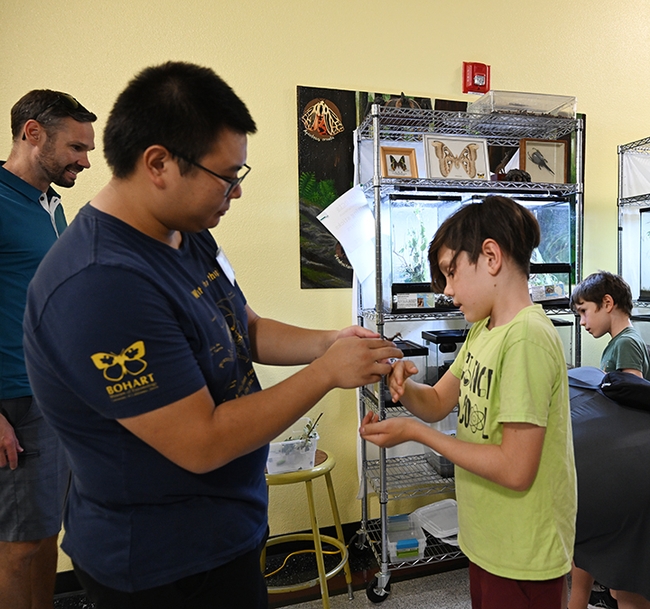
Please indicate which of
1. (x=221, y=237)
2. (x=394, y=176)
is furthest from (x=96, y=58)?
(x=394, y=176)

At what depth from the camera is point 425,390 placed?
4.19 ft

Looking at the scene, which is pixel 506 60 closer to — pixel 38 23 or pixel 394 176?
pixel 394 176

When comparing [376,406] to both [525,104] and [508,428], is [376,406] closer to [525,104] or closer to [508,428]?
[508,428]

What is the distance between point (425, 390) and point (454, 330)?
3.69ft

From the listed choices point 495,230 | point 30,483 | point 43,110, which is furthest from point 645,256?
point 30,483

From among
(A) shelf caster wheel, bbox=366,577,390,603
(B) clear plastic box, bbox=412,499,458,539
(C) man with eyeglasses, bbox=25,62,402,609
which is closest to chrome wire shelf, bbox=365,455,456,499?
(B) clear plastic box, bbox=412,499,458,539

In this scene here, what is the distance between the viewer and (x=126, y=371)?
26.7 inches

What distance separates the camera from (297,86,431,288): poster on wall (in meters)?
2.21

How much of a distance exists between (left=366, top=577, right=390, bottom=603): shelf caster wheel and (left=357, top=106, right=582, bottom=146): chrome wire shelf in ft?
6.18

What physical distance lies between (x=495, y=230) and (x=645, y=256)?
1977 millimetres

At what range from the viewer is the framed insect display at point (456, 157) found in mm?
2109

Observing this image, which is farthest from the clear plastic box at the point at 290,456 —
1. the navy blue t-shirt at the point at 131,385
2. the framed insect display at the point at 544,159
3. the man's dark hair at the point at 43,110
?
the framed insect display at the point at 544,159

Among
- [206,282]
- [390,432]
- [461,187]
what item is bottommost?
[390,432]

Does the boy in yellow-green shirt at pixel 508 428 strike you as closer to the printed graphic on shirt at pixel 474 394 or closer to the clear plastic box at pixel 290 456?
the printed graphic on shirt at pixel 474 394
